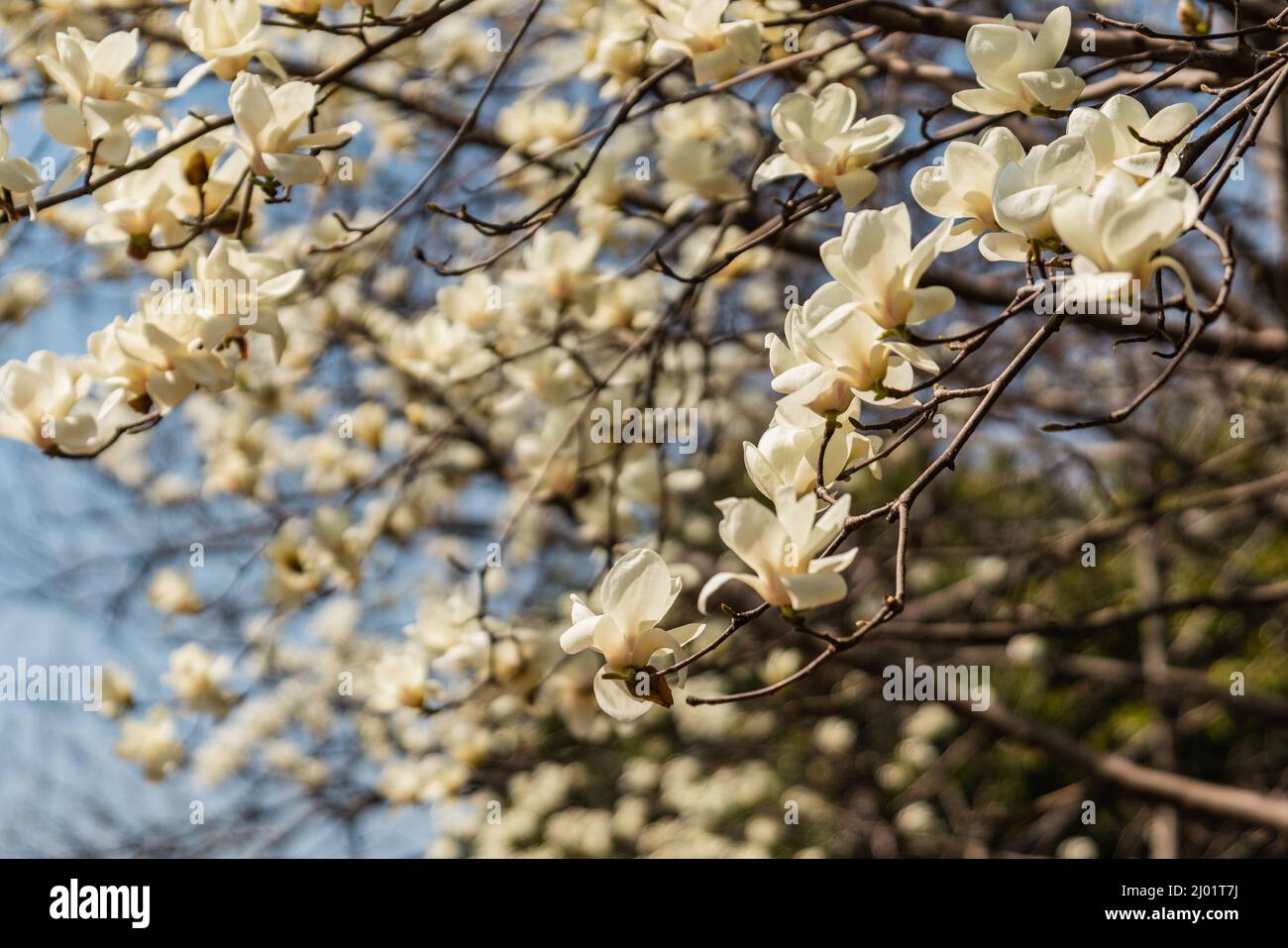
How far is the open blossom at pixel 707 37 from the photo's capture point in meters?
1.18

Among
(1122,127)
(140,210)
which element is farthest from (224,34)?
(1122,127)

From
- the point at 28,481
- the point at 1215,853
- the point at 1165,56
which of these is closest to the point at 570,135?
the point at 1165,56

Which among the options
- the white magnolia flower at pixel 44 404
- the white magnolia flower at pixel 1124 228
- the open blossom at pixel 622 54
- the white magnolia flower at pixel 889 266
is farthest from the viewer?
the open blossom at pixel 622 54

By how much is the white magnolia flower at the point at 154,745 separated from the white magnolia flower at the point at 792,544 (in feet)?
4.91

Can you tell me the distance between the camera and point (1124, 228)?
751 millimetres

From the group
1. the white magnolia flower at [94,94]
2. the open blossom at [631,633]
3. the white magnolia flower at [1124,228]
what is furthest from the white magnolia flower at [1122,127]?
the white magnolia flower at [94,94]

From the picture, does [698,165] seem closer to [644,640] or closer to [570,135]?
[570,135]

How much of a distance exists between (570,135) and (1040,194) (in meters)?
1.33

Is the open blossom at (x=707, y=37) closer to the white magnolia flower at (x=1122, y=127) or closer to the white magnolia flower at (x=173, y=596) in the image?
the white magnolia flower at (x=1122, y=127)

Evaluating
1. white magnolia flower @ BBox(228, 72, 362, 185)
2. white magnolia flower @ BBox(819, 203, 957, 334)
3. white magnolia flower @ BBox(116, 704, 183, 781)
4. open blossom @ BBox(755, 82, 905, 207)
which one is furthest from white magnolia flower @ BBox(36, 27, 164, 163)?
white magnolia flower @ BBox(116, 704, 183, 781)

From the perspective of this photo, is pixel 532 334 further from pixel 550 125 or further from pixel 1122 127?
pixel 1122 127

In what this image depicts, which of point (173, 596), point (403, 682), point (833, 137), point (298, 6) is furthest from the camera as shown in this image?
point (173, 596)

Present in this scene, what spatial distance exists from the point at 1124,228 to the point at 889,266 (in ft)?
0.56

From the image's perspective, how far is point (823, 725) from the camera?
4.62m
